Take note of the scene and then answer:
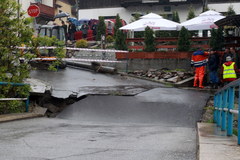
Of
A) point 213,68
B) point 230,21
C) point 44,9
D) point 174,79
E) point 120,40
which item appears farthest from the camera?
point 44,9

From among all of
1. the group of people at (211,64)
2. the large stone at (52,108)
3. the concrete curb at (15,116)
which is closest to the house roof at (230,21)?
the group of people at (211,64)

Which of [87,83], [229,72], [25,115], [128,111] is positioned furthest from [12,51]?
[229,72]

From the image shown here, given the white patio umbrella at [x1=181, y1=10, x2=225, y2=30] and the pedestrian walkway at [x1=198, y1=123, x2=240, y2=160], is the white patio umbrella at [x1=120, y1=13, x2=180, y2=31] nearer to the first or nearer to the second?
the white patio umbrella at [x1=181, y1=10, x2=225, y2=30]

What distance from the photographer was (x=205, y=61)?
1992 cm

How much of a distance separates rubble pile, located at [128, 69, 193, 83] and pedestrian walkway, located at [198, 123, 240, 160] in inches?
513

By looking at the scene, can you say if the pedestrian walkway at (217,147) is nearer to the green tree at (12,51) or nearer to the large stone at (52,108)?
the green tree at (12,51)

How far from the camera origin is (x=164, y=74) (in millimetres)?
22141

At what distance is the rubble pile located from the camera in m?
21.0

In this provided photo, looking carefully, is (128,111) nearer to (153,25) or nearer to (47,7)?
(153,25)

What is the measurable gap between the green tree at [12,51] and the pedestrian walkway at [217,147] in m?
6.39

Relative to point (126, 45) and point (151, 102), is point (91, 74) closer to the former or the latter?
point (126, 45)

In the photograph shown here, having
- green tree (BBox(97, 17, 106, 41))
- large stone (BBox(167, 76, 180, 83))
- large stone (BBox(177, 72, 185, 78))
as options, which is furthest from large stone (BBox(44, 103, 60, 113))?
green tree (BBox(97, 17, 106, 41))

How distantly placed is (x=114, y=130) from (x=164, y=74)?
1278cm

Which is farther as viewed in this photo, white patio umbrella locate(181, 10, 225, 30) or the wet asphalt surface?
white patio umbrella locate(181, 10, 225, 30)
